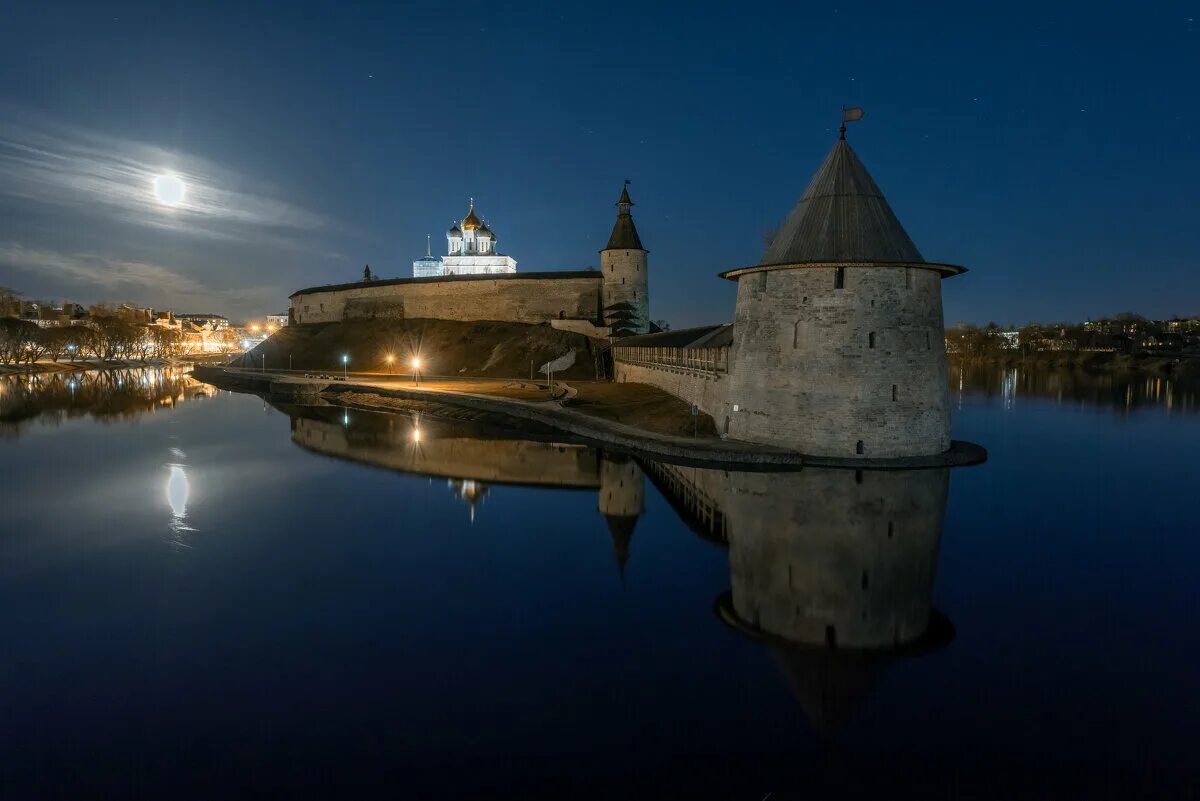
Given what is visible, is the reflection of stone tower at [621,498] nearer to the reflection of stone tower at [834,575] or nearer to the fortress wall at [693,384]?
the reflection of stone tower at [834,575]

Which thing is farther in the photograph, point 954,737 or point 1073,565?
point 1073,565

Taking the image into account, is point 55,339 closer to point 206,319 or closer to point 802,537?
point 802,537

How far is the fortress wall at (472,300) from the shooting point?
43.1 m

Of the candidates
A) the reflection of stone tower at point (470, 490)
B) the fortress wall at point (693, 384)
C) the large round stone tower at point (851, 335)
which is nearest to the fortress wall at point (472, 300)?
the fortress wall at point (693, 384)

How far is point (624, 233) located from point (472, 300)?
12.0m

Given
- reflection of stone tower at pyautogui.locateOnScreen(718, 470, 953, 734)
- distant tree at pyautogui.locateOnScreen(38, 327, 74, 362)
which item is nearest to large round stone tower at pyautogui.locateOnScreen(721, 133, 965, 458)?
reflection of stone tower at pyautogui.locateOnScreen(718, 470, 953, 734)

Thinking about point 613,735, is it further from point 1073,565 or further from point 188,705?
point 1073,565

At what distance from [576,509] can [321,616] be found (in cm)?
590

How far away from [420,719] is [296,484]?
11525 millimetres

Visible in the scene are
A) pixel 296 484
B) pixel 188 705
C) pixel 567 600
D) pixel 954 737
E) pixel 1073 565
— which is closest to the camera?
pixel 954 737

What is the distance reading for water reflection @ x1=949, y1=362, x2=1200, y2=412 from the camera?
126 feet

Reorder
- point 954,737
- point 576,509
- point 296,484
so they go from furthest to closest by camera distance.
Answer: point 296,484
point 576,509
point 954,737

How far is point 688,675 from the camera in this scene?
248 inches

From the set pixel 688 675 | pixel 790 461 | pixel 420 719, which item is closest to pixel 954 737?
pixel 688 675
